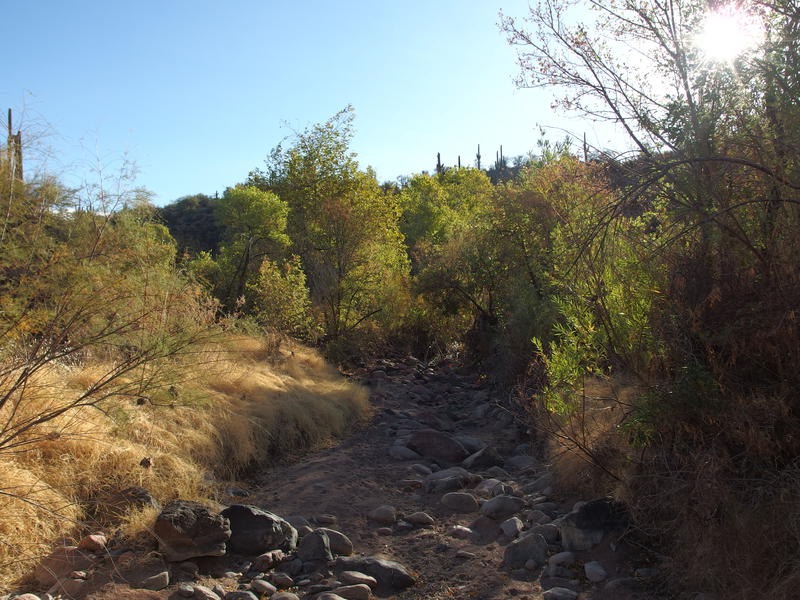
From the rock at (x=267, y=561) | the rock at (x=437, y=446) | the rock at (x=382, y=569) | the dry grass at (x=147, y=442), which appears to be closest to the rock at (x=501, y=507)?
the rock at (x=382, y=569)

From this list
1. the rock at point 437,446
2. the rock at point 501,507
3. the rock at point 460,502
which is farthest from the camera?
the rock at point 437,446

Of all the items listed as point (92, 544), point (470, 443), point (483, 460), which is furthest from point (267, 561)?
point (470, 443)

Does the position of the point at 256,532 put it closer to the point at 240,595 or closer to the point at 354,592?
the point at 240,595

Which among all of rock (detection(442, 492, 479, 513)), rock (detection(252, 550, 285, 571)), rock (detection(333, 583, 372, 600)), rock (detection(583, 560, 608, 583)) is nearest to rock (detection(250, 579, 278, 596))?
rock (detection(252, 550, 285, 571))

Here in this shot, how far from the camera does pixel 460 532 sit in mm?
6047

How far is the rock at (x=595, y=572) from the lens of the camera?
477cm

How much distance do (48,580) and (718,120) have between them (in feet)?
18.8

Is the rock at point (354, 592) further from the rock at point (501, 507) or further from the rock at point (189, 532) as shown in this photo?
the rock at point (501, 507)

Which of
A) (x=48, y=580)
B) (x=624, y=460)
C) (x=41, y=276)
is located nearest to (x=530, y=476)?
(x=624, y=460)

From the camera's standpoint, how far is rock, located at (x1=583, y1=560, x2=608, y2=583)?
15.6 feet

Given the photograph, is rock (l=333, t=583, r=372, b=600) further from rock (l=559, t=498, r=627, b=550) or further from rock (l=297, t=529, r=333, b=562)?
rock (l=559, t=498, r=627, b=550)

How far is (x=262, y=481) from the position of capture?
7629 mm

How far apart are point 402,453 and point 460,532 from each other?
9.86 feet

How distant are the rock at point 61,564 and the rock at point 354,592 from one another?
1.80 meters
